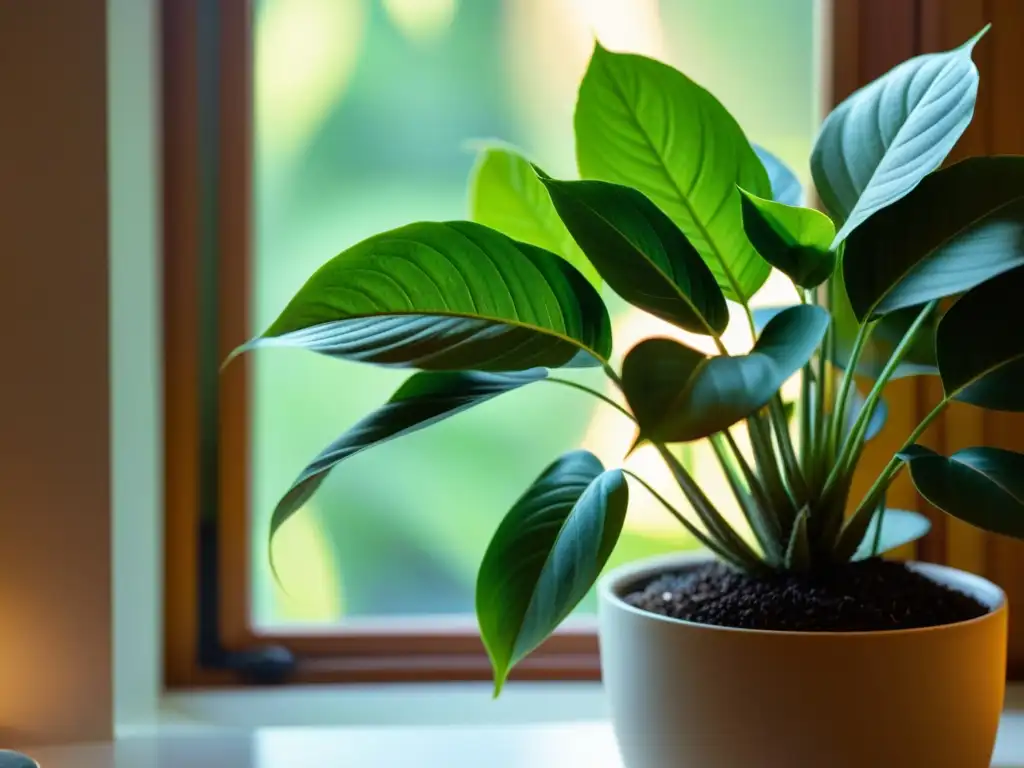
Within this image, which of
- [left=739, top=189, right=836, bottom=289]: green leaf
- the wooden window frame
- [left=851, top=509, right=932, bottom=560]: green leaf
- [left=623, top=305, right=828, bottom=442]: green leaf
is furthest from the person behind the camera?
the wooden window frame

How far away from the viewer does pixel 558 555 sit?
613 mm

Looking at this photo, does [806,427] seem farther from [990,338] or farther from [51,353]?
[51,353]

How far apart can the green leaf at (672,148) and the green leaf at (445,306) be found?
10cm

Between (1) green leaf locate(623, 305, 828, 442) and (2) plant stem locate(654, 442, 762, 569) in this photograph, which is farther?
(2) plant stem locate(654, 442, 762, 569)

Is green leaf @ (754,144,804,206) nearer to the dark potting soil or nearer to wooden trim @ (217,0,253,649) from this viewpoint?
the dark potting soil

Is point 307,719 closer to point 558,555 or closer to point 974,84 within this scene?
point 558,555

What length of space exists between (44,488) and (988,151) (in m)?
0.93

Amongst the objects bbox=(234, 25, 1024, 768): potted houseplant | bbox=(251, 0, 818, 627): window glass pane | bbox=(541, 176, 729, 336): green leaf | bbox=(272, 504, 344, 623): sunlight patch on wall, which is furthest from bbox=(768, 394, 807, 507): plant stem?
bbox=(272, 504, 344, 623): sunlight patch on wall

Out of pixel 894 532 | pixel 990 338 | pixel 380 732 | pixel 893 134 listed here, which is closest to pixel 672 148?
pixel 893 134

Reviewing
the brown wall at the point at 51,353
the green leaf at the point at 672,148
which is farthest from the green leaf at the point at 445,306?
the brown wall at the point at 51,353

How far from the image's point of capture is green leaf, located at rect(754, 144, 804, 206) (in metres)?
0.78

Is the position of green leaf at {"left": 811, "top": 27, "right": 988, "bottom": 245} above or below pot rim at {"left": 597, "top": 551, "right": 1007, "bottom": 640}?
above

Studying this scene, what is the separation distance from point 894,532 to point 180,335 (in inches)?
27.6

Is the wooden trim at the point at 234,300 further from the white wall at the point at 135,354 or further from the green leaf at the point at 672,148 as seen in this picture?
the green leaf at the point at 672,148
